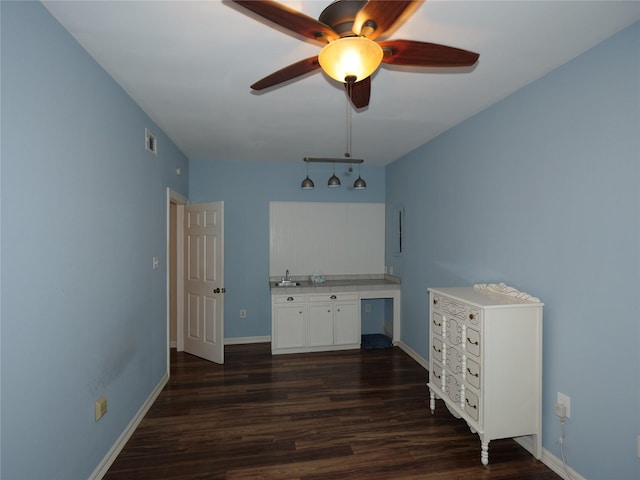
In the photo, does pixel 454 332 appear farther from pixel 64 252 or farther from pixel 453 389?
pixel 64 252

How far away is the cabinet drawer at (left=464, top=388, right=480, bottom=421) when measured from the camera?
2.46 meters

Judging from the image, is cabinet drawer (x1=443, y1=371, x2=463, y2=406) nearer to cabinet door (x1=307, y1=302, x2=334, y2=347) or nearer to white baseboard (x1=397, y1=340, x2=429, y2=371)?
white baseboard (x1=397, y1=340, x2=429, y2=371)

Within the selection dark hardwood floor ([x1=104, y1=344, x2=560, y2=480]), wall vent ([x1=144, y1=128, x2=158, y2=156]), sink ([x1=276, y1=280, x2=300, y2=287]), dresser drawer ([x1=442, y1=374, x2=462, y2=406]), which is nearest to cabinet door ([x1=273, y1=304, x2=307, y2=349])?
sink ([x1=276, y1=280, x2=300, y2=287])

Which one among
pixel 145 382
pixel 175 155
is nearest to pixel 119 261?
pixel 145 382

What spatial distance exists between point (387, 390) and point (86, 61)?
372 centimetres

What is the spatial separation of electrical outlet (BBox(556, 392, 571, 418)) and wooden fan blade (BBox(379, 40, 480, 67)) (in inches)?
87.0

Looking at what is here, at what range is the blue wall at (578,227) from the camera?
1.90 m

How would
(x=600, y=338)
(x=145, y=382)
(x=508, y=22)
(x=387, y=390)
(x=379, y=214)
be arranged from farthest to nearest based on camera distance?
(x=379, y=214) < (x=387, y=390) < (x=145, y=382) < (x=600, y=338) < (x=508, y=22)

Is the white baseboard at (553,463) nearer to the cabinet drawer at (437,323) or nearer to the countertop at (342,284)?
the cabinet drawer at (437,323)

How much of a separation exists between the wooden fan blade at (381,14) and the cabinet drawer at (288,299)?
12.1 ft

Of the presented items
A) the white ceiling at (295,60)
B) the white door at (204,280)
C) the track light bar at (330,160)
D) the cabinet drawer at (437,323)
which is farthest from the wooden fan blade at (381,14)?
the track light bar at (330,160)

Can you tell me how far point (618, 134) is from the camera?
194cm

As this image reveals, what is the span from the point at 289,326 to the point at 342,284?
3.17 ft

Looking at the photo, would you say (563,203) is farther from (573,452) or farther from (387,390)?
(387,390)
